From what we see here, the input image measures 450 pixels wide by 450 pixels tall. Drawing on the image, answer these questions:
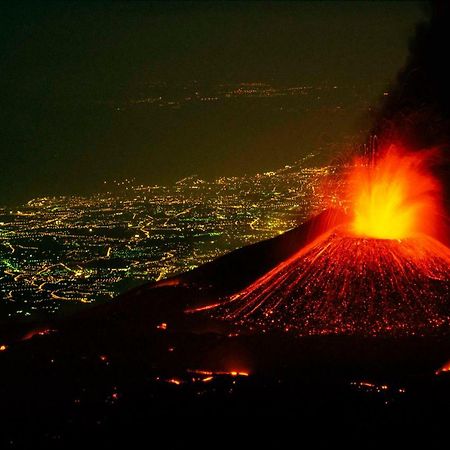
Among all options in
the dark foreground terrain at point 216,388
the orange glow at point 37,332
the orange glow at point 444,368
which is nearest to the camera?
the dark foreground terrain at point 216,388

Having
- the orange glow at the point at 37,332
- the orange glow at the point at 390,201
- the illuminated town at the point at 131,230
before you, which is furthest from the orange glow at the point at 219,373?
the illuminated town at the point at 131,230

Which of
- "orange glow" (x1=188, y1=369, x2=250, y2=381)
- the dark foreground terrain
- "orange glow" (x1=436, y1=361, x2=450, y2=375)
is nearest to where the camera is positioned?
the dark foreground terrain

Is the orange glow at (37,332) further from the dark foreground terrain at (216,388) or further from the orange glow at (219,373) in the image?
the orange glow at (219,373)

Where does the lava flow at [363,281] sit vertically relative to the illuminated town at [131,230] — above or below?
below

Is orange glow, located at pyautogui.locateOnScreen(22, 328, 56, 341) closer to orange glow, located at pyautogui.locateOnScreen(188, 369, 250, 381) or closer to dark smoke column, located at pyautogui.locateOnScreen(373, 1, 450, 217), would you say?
orange glow, located at pyautogui.locateOnScreen(188, 369, 250, 381)

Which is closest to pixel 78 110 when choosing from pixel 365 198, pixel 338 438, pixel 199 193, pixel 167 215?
pixel 199 193

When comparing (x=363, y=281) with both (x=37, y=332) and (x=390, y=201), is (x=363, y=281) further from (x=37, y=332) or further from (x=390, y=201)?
(x=37, y=332)

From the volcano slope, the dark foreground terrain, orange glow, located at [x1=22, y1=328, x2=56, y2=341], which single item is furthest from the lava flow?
orange glow, located at [x1=22, y1=328, x2=56, y2=341]
